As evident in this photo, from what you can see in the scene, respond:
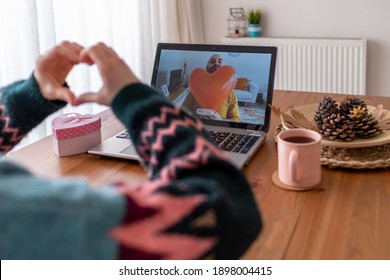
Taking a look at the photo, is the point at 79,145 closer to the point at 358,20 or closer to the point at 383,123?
the point at 383,123

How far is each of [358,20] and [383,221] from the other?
6.99ft

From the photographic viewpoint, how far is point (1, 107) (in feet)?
2.47

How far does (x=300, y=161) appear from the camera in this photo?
2.81 feet

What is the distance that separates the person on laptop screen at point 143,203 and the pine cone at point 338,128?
1.58ft

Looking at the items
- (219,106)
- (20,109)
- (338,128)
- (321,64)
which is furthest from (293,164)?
(321,64)

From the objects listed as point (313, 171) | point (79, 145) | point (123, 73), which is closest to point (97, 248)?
point (123, 73)

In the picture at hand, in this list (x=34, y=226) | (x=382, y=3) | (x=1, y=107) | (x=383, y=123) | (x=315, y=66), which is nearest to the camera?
(x=34, y=226)

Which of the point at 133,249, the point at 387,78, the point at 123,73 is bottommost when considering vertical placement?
the point at 387,78

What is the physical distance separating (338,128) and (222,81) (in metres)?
0.34

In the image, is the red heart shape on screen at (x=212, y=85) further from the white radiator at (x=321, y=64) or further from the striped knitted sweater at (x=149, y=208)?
the white radiator at (x=321, y=64)

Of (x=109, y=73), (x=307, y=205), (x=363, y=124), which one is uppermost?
(x=109, y=73)

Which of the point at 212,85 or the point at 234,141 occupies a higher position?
the point at 212,85

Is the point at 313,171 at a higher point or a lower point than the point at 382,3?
lower

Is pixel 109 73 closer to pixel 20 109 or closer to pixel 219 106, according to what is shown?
pixel 20 109
